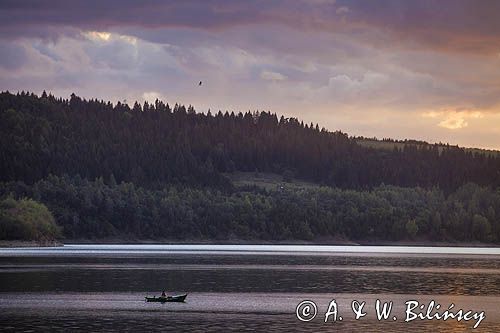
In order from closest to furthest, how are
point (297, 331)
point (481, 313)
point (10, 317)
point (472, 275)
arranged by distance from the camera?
1. point (297, 331)
2. point (10, 317)
3. point (481, 313)
4. point (472, 275)

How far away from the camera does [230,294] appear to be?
110062 millimetres

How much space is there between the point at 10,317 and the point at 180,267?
75.8 metres

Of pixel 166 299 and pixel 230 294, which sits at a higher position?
pixel 166 299


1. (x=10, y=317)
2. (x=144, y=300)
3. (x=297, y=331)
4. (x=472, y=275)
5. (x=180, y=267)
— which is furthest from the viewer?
(x=180, y=267)

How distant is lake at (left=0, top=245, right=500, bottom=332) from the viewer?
81625 mm

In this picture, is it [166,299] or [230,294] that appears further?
[230,294]

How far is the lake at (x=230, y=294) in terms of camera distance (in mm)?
81625

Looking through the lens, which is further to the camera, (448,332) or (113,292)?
(113,292)

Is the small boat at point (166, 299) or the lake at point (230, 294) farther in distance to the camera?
the small boat at point (166, 299)

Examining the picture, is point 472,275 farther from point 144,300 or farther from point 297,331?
point 297,331

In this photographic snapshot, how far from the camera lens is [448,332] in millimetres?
76812

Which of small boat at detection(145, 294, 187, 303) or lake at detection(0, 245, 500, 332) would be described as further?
small boat at detection(145, 294, 187, 303)

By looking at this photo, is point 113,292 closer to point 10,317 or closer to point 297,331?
point 10,317

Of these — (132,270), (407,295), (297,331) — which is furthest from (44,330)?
(132,270)
